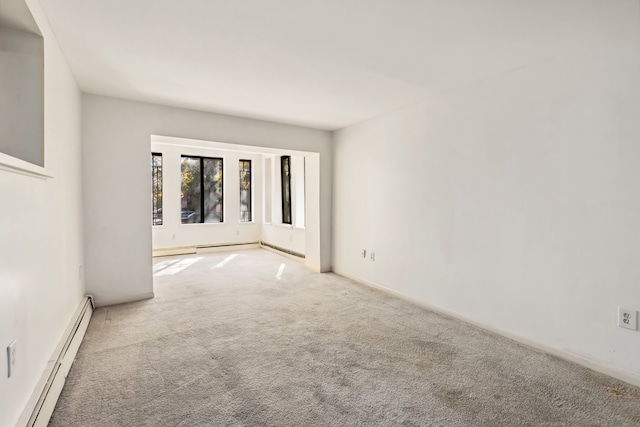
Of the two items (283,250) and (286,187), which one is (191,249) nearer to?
(283,250)

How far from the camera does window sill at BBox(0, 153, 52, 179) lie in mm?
1337

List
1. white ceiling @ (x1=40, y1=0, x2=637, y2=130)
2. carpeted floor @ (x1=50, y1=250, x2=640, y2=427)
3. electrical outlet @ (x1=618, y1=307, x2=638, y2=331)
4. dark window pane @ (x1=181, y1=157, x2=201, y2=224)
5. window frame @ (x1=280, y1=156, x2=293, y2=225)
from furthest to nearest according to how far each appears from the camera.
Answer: dark window pane @ (x1=181, y1=157, x2=201, y2=224) → window frame @ (x1=280, y1=156, x2=293, y2=225) → electrical outlet @ (x1=618, y1=307, x2=638, y2=331) → white ceiling @ (x1=40, y1=0, x2=637, y2=130) → carpeted floor @ (x1=50, y1=250, x2=640, y2=427)

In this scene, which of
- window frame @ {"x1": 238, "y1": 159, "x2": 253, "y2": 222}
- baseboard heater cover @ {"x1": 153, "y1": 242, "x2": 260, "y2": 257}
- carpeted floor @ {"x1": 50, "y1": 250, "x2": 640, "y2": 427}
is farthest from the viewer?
window frame @ {"x1": 238, "y1": 159, "x2": 253, "y2": 222}

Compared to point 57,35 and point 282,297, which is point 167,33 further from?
point 282,297

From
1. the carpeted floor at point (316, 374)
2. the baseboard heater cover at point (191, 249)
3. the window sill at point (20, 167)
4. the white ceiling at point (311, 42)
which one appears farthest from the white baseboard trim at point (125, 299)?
the baseboard heater cover at point (191, 249)

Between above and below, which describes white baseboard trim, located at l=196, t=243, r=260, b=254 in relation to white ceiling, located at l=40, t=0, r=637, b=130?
below

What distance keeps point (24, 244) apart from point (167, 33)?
1554 millimetres

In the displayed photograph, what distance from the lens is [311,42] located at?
2266 mm

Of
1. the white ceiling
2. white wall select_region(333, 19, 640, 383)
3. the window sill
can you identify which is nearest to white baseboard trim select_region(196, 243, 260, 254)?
the white ceiling

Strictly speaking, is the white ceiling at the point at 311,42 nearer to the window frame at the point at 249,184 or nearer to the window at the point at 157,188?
the window at the point at 157,188

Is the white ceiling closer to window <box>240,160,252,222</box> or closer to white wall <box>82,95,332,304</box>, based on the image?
white wall <box>82,95,332,304</box>

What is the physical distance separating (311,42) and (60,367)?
2702 millimetres

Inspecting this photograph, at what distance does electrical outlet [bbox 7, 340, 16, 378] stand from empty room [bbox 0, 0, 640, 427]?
0.13 feet

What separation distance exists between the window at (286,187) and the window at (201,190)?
5.05ft
